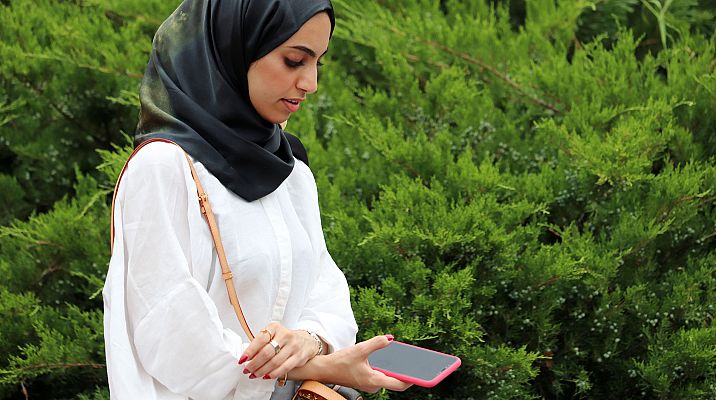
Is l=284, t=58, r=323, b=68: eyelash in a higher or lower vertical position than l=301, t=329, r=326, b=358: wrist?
higher

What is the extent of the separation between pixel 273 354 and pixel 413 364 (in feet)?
1.30

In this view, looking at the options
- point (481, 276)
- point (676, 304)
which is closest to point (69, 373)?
point (481, 276)

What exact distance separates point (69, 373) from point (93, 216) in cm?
70

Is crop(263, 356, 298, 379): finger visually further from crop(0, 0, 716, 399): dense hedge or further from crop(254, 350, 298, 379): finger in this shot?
crop(0, 0, 716, 399): dense hedge

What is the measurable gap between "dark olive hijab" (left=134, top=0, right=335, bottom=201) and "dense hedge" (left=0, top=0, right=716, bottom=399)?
1.24m

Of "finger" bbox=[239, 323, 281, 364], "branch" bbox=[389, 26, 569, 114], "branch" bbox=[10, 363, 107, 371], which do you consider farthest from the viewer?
"branch" bbox=[389, 26, 569, 114]

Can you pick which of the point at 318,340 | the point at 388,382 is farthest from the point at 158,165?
the point at 388,382

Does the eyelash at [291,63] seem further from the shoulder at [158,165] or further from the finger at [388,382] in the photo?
the finger at [388,382]

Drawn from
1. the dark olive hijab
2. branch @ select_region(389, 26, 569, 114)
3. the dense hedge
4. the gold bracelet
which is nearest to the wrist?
the gold bracelet

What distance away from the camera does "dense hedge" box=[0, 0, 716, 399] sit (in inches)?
139

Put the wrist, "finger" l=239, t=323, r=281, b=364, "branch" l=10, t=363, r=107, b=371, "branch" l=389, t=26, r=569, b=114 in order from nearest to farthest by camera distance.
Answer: "finger" l=239, t=323, r=281, b=364
the wrist
"branch" l=10, t=363, r=107, b=371
"branch" l=389, t=26, r=569, b=114

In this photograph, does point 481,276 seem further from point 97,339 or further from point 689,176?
point 97,339

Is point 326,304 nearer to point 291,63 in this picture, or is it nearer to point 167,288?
point 167,288

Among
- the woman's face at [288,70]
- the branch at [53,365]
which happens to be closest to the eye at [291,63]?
the woman's face at [288,70]
